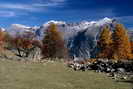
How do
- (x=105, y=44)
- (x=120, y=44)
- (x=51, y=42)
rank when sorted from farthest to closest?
(x=51, y=42) → (x=105, y=44) → (x=120, y=44)

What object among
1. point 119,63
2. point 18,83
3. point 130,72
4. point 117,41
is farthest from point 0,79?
point 117,41

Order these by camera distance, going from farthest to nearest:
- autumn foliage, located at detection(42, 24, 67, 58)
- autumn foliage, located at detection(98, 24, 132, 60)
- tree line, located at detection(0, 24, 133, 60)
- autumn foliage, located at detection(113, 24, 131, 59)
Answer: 1. autumn foliage, located at detection(42, 24, 67, 58)
2. tree line, located at detection(0, 24, 133, 60)
3. autumn foliage, located at detection(98, 24, 132, 60)
4. autumn foliage, located at detection(113, 24, 131, 59)

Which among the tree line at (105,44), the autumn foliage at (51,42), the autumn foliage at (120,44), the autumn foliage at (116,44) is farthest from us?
the autumn foliage at (51,42)

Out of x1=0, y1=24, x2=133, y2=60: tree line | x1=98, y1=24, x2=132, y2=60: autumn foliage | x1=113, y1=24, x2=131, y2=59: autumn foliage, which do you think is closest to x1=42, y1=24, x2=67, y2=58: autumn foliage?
x1=0, y1=24, x2=133, y2=60: tree line

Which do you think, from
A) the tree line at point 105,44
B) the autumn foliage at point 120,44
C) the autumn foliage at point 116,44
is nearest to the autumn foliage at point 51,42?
the tree line at point 105,44

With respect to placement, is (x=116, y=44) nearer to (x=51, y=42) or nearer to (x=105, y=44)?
(x=105, y=44)

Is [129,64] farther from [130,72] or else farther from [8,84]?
[8,84]

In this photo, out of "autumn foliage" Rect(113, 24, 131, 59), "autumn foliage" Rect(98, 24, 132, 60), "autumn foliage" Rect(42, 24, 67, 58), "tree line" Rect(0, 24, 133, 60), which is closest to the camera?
"autumn foliage" Rect(113, 24, 131, 59)

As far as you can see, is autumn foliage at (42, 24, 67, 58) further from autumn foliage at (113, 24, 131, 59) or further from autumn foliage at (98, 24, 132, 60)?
autumn foliage at (113, 24, 131, 59)

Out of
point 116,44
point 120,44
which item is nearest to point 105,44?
point 116,44

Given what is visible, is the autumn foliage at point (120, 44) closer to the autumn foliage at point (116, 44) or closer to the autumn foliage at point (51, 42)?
the autumn foliage at point (116, 44)

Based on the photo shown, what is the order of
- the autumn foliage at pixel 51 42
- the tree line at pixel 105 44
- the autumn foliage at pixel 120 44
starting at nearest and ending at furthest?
the autumn foliage at pixel 120 44
the tree line at pixel 105 44
the autumn foliage at pixel 51 42

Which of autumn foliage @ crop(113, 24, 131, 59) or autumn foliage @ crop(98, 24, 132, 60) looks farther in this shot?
autumn foliage @ crop(98, 24, 132, 60)

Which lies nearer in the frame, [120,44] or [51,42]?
[120,44]
